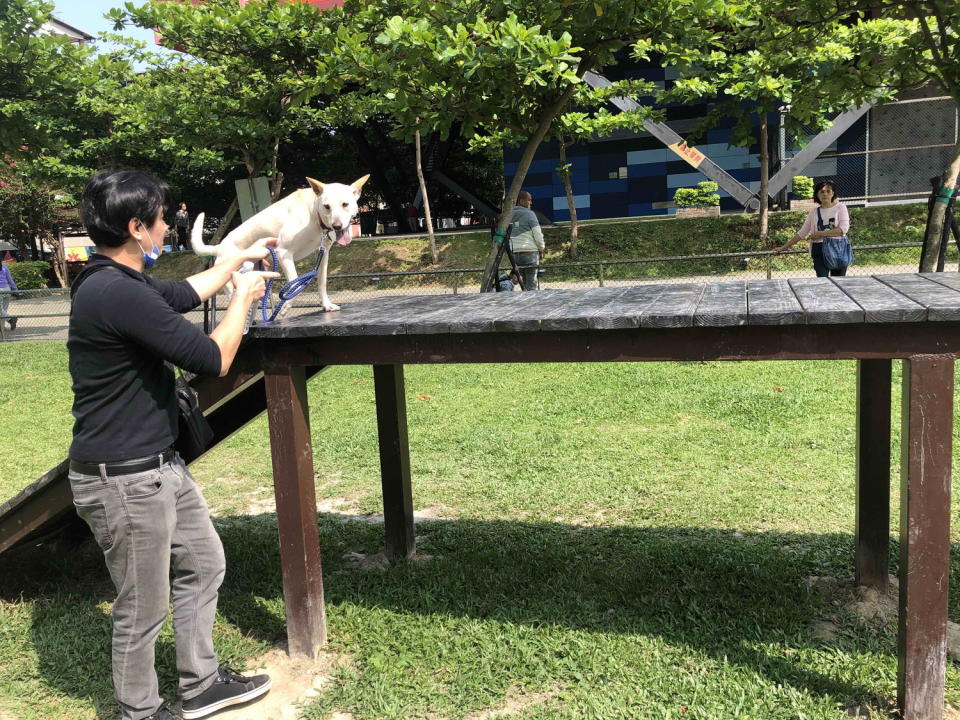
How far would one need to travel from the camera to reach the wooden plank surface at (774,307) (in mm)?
2553

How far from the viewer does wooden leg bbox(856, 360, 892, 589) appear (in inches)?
143

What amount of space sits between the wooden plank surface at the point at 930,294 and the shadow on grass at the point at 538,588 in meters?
1.49

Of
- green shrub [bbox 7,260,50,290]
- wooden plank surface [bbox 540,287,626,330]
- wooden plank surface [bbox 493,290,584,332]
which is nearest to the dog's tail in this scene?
wooden plank surface [bbox 493,290,584,332]

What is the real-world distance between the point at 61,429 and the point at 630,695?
7.31m

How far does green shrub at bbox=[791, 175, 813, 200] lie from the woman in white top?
1373cm

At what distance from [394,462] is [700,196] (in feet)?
65.4

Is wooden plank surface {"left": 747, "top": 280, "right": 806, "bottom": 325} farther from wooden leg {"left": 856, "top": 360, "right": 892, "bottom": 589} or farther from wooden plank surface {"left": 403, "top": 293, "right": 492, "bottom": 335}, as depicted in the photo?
wooden plank surface {"left": 403, "top": 293, "right": 492, "bottom": 335}

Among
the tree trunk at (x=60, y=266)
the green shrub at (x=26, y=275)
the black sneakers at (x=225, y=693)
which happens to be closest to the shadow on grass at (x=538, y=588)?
the black sneakers at (x=225, y=693)

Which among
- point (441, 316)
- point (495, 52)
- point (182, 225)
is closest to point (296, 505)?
point (441, 316)

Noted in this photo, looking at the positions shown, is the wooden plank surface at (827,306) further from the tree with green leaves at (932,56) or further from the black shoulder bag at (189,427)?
the tree with green leaves at (932,56)

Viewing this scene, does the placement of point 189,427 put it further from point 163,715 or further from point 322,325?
point 163,715

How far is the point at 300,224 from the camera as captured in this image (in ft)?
11.4

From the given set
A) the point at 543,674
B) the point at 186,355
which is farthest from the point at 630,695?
the point at 186,355

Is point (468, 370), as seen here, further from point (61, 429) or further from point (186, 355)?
point (186, 355)
